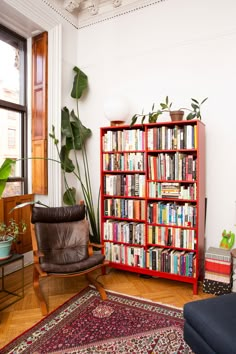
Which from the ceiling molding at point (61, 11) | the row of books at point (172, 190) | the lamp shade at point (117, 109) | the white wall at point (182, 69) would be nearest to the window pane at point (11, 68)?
the ceiling molding at point (61, 11)

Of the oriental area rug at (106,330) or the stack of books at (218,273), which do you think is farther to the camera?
the stack of books at (218,273)

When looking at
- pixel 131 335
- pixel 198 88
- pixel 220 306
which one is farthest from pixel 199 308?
pixel 198 88

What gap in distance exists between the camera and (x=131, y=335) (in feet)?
6.70

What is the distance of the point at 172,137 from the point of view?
111 inches

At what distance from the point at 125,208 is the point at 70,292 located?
1095mm

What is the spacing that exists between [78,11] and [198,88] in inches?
88.1

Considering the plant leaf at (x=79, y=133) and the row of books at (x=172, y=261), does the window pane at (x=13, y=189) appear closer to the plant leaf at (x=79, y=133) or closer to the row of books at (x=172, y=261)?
the plant leaf at (x=79, y=133)

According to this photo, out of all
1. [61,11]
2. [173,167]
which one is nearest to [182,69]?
[173,167]

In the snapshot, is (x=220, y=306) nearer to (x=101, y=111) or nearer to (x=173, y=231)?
(x=173, y=231)

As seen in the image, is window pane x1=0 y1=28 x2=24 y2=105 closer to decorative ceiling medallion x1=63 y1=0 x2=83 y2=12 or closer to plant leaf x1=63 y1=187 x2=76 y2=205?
decorative ceiling medallion x1=63 y1=0 x2=83 y2=12

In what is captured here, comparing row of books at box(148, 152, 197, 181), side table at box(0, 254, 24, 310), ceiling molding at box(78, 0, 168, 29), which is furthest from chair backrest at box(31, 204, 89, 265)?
ceiling molding at box(78, 0, 168, 29)

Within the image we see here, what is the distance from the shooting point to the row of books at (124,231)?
9.98 ft

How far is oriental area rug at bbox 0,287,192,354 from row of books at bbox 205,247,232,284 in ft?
1.86

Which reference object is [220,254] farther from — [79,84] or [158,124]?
[79,84]
